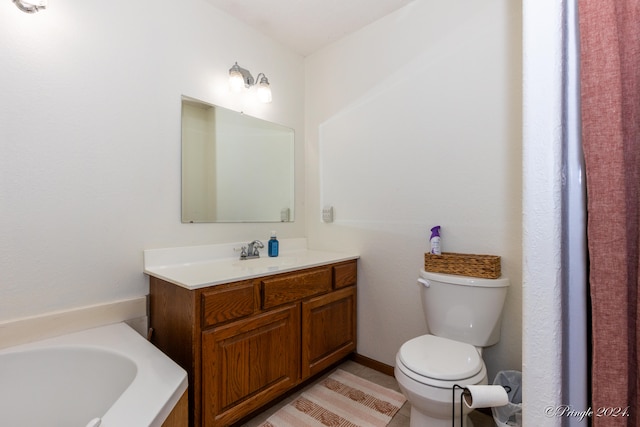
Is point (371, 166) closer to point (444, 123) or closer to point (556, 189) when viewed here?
point (444, 123)

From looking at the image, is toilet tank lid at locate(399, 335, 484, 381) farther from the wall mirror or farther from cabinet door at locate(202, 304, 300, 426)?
the wall mirror

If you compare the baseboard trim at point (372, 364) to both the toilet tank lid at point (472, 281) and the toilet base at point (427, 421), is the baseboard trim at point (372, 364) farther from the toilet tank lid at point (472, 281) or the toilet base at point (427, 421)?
the toilet tank lid at point (472, 281)

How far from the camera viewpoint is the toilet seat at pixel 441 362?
1.14m

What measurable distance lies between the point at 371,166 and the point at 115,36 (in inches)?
63.5

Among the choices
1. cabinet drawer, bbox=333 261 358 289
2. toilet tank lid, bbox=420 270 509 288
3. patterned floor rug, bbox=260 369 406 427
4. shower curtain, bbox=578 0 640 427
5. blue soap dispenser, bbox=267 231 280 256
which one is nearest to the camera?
shower curtain, bbox=578 0 640 427

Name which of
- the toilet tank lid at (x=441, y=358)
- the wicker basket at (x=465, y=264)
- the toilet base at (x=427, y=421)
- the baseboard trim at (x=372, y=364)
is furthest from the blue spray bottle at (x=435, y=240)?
the baseboard trim at (x=372, y=364)

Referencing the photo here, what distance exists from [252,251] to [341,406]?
107 cm

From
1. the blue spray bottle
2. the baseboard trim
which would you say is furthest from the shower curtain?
the baseboard trim

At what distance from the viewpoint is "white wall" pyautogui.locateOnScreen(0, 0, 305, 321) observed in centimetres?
124

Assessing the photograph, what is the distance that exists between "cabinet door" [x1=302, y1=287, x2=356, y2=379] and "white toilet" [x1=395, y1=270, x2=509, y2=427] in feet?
1.90

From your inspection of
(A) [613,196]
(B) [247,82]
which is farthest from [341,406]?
(B) [247,82]

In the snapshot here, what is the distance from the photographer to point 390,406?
1.64 metres

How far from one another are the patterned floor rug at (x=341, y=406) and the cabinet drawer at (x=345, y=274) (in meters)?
0.61

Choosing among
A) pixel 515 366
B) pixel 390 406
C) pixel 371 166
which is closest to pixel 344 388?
pixel 390 406
